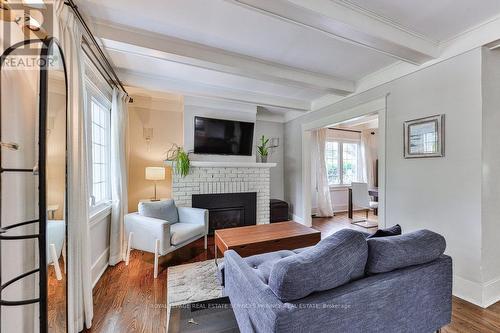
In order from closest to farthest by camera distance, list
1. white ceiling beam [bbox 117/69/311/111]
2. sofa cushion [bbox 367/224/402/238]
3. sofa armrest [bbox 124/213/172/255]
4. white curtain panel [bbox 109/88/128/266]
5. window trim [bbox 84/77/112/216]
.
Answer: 1. sofa cushion [bbox 367/224/402/238]
2. window trim [bbox 84/77/112/216]
3. sofa armrest [bbox 124/213/172/255]
4. white curtain panel [bbox 109/88/128/266]
5. white ceiling beam [bbox 117/69/311/111]

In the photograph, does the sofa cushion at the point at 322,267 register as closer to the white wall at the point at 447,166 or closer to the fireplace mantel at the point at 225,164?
the white wall at the point at 447,166

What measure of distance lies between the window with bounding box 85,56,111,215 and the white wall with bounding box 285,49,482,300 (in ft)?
11.6

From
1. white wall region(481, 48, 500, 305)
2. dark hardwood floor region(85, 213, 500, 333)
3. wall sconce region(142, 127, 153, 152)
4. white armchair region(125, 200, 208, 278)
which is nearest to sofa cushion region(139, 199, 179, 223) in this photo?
white armchair region(125, 200, 208, 278)


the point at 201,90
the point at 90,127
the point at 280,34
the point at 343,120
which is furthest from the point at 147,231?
the point at 343,120

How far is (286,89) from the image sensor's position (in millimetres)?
3512

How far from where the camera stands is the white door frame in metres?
2.77

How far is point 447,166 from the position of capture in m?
2.12

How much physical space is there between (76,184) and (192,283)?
1461mm

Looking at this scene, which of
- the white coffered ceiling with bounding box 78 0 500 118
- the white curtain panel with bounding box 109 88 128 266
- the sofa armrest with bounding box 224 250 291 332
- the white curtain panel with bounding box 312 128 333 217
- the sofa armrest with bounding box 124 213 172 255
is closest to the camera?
the sofa armrest with bounding box 224 250 291 332

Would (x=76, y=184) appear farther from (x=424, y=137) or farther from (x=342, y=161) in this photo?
(x=342, y=161)

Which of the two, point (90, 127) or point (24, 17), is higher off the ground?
point (24, 17)

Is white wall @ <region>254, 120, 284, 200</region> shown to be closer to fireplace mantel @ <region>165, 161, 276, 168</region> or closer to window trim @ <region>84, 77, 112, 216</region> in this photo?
fireplace mantel @ <region>165, 161, 276, 168</region>

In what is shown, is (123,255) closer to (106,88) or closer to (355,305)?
(106,88)

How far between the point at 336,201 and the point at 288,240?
4.16 meters
